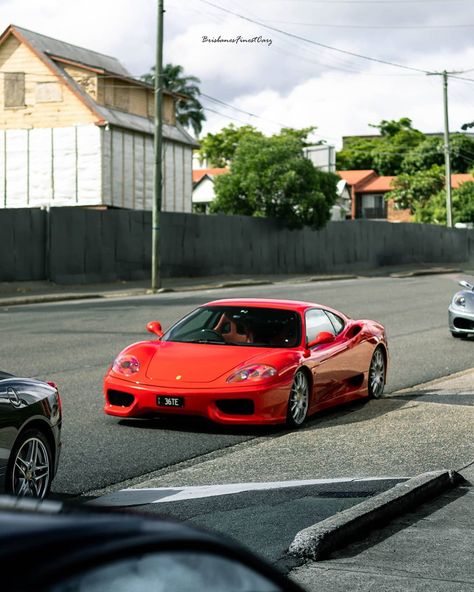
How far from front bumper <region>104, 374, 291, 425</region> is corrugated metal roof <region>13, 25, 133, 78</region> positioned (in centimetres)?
4106

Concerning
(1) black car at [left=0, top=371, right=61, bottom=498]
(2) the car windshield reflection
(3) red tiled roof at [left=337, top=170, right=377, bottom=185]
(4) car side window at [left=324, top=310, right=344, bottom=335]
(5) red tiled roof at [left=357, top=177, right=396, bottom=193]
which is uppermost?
(3) red tiled roof at [left=337, top=170, right=377, bottom=185]

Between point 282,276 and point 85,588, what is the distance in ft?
149

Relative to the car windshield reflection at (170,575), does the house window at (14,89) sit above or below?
above

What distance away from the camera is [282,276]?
47219mm

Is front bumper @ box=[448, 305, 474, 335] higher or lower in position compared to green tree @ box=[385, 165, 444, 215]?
lower

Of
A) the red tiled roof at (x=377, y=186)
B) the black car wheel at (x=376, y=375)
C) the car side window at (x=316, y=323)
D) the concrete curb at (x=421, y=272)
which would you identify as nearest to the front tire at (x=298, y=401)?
the car side window at (x=316, y=323)

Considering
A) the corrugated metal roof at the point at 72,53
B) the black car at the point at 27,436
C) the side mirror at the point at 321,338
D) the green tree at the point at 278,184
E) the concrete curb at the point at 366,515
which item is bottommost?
the concrete curb at the point at 366,515

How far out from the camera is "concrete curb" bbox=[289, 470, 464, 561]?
5.96 meters

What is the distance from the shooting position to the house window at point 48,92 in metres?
49.0

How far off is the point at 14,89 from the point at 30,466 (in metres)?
44.7

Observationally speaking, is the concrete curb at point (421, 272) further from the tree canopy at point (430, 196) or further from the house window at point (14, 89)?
the tree canopy at point (430, 196)

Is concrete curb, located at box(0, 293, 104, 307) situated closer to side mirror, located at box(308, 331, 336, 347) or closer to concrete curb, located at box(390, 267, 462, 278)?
side mirror, located at box(308, 331, 336, 347)

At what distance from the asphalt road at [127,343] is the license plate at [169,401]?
278 millimetres

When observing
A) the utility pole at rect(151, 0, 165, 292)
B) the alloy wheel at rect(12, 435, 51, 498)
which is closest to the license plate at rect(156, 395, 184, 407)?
the alloy wheel at rect(12, 435, 51, 498)
